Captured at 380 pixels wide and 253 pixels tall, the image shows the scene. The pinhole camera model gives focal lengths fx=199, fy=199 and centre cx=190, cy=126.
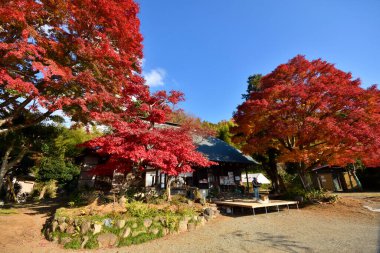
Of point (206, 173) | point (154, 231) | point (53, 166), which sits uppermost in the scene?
point (53, 166)

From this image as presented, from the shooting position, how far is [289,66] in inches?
539

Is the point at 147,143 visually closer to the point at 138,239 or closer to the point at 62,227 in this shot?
the point at 138,239

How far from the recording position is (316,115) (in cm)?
1217

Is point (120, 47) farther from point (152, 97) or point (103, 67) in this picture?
point (152, 97)

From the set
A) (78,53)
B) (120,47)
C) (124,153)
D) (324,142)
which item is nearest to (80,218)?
(124,153)

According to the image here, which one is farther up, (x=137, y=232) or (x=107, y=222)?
(x=107, y=222)

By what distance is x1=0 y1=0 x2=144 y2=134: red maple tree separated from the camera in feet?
24.5

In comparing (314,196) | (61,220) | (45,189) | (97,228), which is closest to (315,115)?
(314,196)

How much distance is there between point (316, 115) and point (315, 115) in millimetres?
67

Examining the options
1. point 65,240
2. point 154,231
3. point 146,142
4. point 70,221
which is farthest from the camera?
point 146,142

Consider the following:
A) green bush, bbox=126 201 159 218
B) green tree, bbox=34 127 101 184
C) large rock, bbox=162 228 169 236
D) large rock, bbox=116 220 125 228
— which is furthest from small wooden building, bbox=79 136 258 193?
large rock, bbox=116 220 125 228

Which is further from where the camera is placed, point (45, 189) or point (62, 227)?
point (45, 189)

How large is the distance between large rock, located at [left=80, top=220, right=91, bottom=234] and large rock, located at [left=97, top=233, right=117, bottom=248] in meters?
0.58

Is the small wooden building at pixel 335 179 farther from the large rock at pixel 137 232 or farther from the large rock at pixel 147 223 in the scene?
the large rock at pixel 137 232
